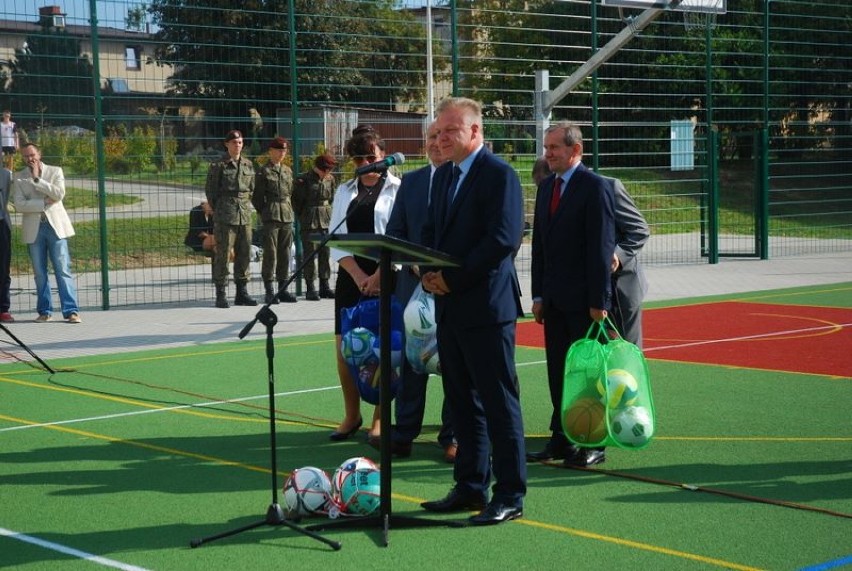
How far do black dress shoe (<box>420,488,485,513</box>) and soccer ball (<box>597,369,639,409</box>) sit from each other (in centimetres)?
121

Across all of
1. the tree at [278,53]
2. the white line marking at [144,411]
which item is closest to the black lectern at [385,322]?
the white line marking at [144,411]

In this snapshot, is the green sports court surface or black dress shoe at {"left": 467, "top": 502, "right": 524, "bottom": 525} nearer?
the green sports court surface

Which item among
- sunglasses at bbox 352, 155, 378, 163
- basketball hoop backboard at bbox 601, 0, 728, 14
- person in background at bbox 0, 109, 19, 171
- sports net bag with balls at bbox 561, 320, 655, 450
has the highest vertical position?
basketball hoop backboard at bbox 601, 0, 728, 14

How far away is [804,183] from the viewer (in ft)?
86.2

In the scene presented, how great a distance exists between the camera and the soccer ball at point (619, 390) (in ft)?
24.3

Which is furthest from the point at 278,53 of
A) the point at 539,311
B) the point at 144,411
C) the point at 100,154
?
the point at 539,311

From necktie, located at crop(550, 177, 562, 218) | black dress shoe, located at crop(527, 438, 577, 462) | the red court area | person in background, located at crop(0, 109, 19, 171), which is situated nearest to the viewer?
necktie, located at crop(550, 177, 562, 218)

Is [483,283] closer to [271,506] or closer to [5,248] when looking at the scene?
[271,506]

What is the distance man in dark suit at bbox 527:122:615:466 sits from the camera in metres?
7.43

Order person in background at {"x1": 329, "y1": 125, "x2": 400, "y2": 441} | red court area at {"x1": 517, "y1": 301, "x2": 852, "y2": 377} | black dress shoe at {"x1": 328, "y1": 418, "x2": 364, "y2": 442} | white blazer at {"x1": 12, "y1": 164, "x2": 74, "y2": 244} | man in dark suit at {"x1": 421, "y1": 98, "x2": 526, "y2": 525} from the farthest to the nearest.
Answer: white blazer at {"x1": 12, "y1": 164, "x2": 74, "y2": 244} < red court area at {"x1": 517, "y1": 301, "x2": 852, "y2": 377} < black dress shoe at {"x1": 328, "y1": 418, "x2": 364, "y2": 442} < person in background at {"x1": 329, "y1": 125, "x2": 400, "y2": 441} < man in dark suit at {"x1": 421, "y1": 98, "x2": 526, "y2": 525}

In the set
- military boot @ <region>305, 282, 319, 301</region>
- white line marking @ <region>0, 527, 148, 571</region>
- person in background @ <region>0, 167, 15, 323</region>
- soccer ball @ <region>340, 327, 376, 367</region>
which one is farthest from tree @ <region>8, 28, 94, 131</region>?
white line marking @ <region>0, 527, 148, 571</region>

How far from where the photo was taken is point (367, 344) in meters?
8.01

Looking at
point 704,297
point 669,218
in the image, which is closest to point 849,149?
point 669,218

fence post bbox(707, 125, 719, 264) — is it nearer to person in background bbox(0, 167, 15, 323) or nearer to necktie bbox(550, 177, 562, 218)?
person in background bbox(0, 167, 15, 323)
